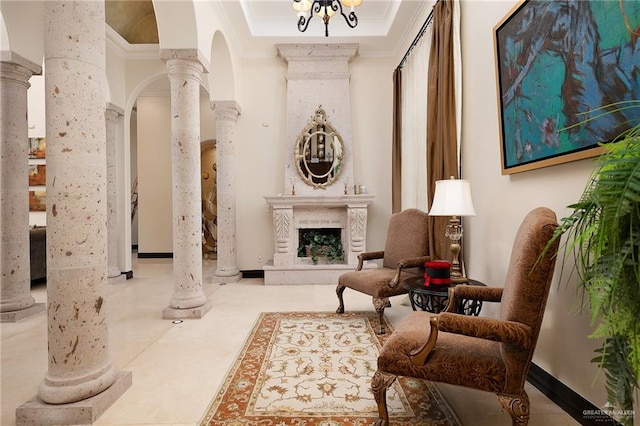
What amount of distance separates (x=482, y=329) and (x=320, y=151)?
4.63m

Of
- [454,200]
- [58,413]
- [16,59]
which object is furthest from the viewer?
[16,59]

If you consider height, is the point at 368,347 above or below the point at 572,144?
below

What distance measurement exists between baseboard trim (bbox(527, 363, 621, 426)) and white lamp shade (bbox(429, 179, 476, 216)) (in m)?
1.17

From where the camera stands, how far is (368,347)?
9.63 ft

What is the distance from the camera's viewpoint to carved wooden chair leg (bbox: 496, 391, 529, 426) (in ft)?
5.19

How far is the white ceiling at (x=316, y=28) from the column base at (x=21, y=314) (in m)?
4.47

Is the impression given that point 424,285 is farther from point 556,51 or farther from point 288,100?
point 288,100

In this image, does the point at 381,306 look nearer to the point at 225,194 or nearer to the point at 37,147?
the point at 225,194

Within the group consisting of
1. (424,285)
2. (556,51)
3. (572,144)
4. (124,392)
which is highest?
(556,51)

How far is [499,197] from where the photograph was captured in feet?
8.98

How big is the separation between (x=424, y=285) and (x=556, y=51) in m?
1.74

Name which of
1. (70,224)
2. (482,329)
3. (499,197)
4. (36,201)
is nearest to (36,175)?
(36,201)

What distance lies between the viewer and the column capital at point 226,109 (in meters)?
5.58

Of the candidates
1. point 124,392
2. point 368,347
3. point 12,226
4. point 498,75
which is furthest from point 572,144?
point 12,226
